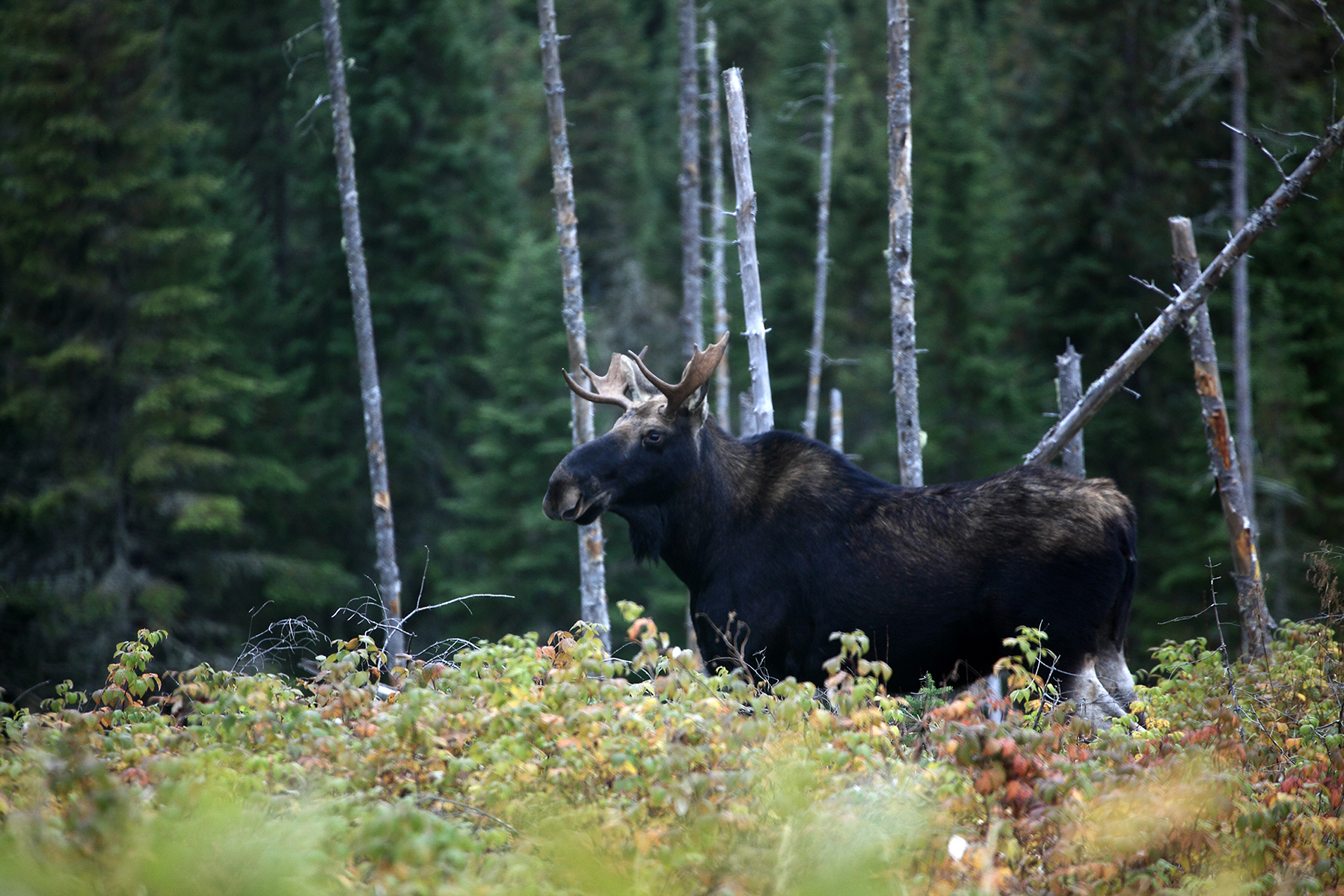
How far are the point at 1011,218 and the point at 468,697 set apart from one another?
80.0ft

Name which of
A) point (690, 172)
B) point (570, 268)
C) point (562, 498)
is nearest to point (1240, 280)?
point (690, 172)

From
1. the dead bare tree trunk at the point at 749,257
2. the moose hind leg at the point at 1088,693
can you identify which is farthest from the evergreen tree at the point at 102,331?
the moose hind leg at the point at 1088,693

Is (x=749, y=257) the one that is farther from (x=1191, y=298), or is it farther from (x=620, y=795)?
(x=620, y=795)

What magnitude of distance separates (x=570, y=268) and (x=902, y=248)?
422cm

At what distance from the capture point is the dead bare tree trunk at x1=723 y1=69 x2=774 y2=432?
9.78 m

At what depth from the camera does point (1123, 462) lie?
74.7 feet

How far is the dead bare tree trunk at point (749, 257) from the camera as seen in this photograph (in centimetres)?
978

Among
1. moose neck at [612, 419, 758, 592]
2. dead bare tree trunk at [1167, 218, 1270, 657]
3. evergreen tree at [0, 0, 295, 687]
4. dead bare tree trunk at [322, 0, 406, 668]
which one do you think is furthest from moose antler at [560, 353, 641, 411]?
evergreen tree at [0, 0, 295, 687]

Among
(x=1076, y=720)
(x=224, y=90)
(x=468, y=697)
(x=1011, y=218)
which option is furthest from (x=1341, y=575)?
(x=224, y=90)

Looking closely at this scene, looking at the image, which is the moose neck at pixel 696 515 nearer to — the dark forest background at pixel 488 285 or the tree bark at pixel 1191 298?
the tree bark at pixel 1191 298

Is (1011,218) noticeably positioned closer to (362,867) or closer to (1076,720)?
(1076,720)

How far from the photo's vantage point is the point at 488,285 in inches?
1074

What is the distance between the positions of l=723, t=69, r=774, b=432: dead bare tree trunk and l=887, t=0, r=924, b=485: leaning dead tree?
1292 mm

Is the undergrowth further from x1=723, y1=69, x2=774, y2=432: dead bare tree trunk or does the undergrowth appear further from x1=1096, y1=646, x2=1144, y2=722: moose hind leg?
x1=723, y1=69, x2=774, y2=432: dead bare tree trunk
